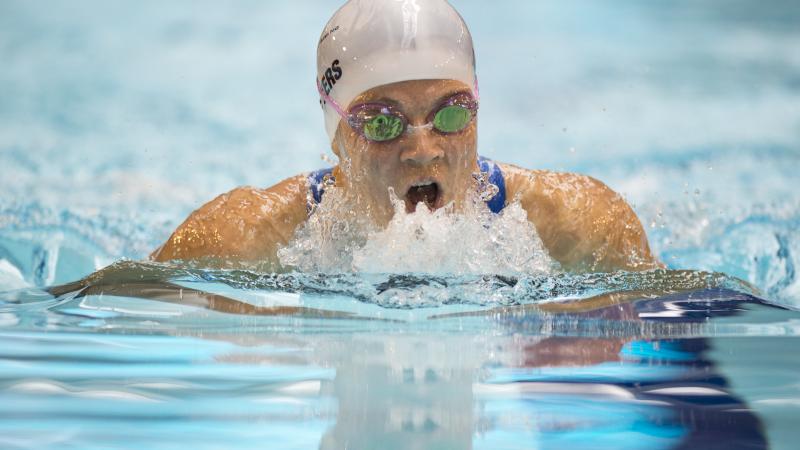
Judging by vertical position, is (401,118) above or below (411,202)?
above

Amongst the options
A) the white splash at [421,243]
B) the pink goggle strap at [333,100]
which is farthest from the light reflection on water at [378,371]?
the pink goggle strap at [333,100]

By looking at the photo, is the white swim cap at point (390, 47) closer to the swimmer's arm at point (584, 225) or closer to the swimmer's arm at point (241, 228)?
the swimmer's arm at point (241, 228)

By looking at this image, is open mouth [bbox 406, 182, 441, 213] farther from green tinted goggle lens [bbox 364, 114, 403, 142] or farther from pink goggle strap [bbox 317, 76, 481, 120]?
pink goggle strap [bbox 317, 76, 481, 120]

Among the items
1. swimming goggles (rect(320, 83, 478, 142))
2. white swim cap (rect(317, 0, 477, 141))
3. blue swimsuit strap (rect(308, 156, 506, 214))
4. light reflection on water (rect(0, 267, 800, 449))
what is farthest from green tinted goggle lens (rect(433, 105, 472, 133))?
light reflection on water (rect(0, 267, 800, 449))

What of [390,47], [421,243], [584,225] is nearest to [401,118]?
[390,47]

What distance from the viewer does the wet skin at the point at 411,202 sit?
7.61 ft

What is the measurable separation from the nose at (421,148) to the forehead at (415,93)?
9cm

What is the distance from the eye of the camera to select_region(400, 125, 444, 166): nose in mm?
2273

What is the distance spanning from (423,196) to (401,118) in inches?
8.4

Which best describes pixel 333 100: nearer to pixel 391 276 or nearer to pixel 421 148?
pixel 421 148

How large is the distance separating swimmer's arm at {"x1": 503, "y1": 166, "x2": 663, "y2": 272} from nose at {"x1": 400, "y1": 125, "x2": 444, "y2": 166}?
1.30ft

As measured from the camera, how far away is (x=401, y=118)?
233cm

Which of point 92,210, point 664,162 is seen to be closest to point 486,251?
point 92,210

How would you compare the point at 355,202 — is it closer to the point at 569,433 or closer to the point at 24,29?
the point at 569,433
